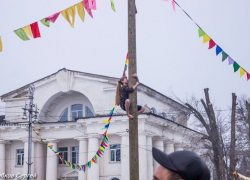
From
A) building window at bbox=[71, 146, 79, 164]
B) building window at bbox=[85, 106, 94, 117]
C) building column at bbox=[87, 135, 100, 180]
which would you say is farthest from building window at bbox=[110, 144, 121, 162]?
building window at bbox=[85, 106, 94, 117]

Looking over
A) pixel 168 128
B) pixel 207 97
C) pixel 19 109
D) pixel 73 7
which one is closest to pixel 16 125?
pixel 19 109

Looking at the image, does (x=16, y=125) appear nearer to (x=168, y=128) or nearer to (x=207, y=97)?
(x=168, y=128)

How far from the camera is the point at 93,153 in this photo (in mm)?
32469

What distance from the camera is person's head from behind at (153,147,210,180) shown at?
7.43 ft

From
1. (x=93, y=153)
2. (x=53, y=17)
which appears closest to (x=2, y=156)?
(x=93, y=153)

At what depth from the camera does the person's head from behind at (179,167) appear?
7.43 feet

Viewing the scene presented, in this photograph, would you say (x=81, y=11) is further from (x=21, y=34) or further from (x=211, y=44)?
(x=211, y=44)

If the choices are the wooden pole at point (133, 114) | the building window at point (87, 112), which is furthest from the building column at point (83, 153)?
the wooden pole at point (133, 114)

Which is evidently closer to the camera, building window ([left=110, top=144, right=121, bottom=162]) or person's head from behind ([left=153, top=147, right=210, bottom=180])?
person's head from behind ([left=153, top=147, right=210, bottom=180])

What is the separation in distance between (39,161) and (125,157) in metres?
8.45

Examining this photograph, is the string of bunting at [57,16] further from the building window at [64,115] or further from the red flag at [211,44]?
the building window at [64,115]

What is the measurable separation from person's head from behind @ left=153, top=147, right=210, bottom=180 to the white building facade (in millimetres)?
27831

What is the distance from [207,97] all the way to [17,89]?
1927 centimetres

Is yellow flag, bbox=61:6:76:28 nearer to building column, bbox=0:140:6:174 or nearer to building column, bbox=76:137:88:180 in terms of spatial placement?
building column, bbox=76:137:88:180
